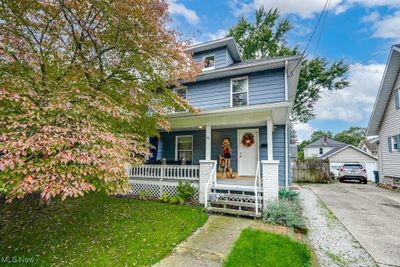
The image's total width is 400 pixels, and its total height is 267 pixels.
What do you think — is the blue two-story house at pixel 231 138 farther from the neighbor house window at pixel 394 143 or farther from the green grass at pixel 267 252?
the neighbor house window at pixel 394 143

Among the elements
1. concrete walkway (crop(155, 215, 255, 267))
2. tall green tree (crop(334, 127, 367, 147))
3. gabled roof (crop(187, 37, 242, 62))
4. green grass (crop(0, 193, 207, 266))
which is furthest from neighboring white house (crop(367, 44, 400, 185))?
tall green tree (crop(334, 127, 367, 147))

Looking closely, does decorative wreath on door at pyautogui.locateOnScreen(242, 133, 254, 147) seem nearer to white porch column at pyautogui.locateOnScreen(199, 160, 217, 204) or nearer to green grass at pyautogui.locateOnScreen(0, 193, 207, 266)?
white porch column at pyautogui.locateOnScreen(199, 160, 217, 204)

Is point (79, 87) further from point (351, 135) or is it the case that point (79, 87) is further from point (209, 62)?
point (351, 135)

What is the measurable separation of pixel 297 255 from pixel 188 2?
1009 centimetres

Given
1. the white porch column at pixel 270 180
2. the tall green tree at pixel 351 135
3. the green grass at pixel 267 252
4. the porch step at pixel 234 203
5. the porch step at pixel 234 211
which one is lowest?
the green grass at pixel 267 252

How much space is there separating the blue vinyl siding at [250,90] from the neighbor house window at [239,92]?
0.16 m

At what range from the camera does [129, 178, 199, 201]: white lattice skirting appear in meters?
8.22

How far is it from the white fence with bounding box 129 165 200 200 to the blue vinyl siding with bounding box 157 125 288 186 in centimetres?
227

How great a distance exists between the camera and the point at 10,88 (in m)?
3.65

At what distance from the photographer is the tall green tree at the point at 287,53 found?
60.8 ft

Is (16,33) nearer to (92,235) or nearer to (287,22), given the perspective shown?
(92,235)

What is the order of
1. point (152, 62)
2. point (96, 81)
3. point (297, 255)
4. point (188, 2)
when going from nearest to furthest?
point (297, 255), point (96, 81), point (152, 62), point (188, 2)

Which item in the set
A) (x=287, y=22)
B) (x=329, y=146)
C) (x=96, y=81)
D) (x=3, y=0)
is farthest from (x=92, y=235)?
(x=329, y=146)

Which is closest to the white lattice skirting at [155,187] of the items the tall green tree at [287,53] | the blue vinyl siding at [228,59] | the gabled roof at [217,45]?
the gabled roof at [217,45]
